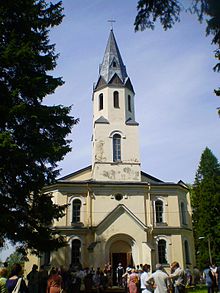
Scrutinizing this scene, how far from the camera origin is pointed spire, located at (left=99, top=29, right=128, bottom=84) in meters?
33.3

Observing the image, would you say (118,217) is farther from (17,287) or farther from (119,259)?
(17,287)

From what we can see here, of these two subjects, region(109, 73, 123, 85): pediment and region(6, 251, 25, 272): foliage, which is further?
region(109, 73, 123, 85): pediment

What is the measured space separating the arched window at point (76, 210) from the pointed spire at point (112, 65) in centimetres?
1198

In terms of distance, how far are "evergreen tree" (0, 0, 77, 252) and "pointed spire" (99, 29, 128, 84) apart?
17.0m

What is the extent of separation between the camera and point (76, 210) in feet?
91.3

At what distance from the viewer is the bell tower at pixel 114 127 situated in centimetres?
2923

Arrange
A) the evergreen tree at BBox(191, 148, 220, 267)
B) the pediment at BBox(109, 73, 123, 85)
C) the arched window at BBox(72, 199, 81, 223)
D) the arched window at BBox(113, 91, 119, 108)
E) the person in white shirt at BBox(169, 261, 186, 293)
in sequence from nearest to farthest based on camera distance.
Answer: the person in white shirt at BBox(169, 261, 186, 293) → the arched window at BBox(72, 199, 81, 223) → the arched window at BBox(113, 91, 119, 108) → the pediment at BBox(109, 73, 123, 85) → the evergreen tree at BBox(191, 148, 220, 267)

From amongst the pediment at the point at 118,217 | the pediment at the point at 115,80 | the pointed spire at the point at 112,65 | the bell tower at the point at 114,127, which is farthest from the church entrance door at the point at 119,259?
the pointed spire at the point at 112,65

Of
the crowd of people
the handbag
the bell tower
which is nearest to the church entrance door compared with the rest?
the crowd of people

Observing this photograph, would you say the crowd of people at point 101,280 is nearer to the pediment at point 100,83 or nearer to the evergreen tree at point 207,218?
the pediment at point 100,83

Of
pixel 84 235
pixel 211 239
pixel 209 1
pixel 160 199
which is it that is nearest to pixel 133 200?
pixel 160 199

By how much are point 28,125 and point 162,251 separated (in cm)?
1778

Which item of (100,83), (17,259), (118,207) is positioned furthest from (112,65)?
(17,259)

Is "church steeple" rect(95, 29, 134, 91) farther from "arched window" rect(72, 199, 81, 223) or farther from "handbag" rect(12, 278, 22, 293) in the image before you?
"handbag" rect(12, 278, 22, 293)
